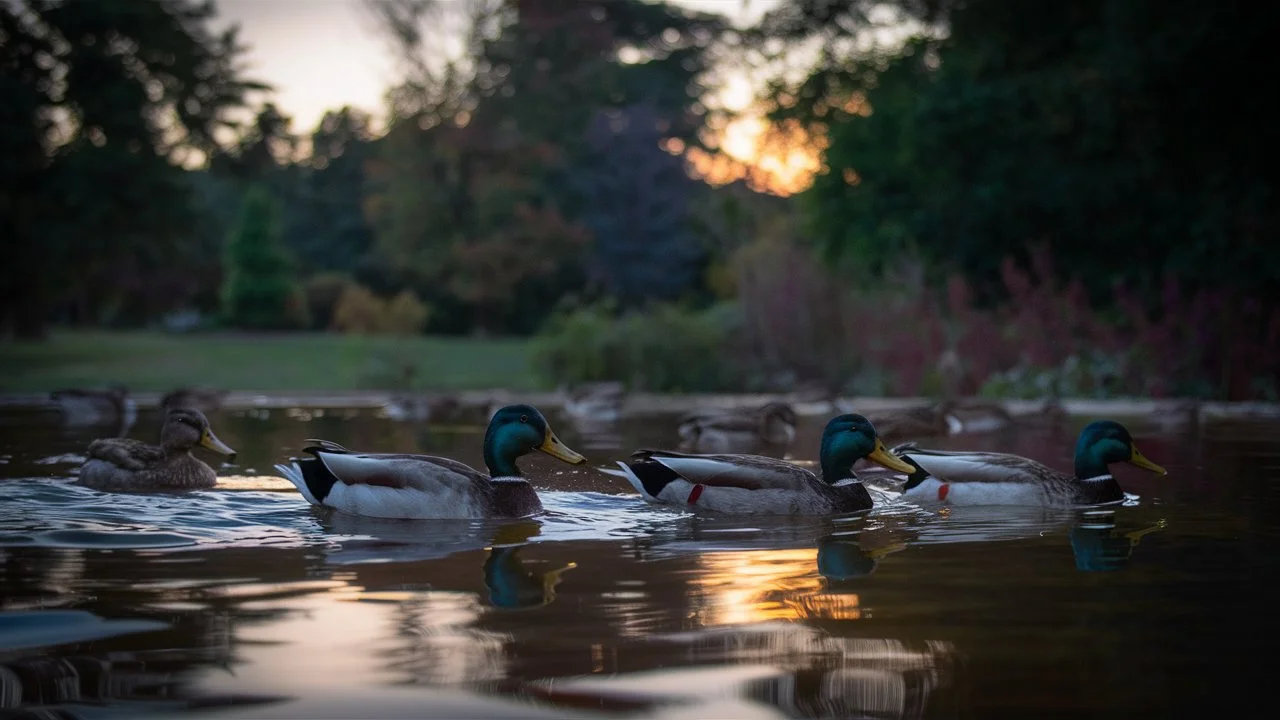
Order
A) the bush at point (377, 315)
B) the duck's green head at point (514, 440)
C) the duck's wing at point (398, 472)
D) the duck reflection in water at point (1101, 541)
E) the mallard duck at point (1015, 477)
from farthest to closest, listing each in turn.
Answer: the bush at point (377, 315)
the mallard duck at point (1015, 477)
the duck's green head at point (514, 440)
the duck's wing at point (398, 472)
the duck reflection in water at point (1101, 541)

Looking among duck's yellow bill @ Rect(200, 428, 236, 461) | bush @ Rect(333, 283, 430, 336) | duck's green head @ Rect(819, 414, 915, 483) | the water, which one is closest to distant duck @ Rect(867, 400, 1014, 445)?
duck's green head @ Rect(819, 414, 915, 483)

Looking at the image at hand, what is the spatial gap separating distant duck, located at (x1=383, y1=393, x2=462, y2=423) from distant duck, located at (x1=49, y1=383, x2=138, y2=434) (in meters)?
3.21

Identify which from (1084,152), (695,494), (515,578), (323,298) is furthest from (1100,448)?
(323,298)

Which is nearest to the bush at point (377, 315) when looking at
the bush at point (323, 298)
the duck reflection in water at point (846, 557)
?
the bush at point (323, 298)

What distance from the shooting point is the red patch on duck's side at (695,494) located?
9.31 metres

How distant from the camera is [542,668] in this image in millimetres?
4789

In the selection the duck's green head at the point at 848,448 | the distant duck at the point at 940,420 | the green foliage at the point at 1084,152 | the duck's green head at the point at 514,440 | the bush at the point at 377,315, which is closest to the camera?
the duck's green head at the point at 514,440

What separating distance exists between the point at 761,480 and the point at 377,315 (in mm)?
31301

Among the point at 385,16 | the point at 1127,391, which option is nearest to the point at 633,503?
the point at 1127,391

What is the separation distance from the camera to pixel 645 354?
90.7ft

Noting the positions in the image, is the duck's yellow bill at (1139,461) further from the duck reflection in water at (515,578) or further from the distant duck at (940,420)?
the distant duck at (940,420)

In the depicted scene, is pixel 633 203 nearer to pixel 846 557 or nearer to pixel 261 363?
pixel 261 363

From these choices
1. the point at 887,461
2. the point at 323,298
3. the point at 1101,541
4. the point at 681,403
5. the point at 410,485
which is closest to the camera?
the point at 1101,541

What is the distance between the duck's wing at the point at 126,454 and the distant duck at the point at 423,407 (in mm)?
9361
